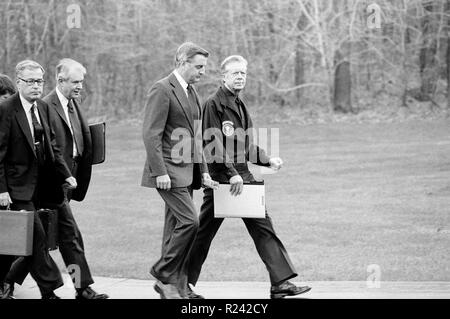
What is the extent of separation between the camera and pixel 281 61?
33.3 metres

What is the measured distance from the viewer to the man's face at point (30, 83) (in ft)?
24.0

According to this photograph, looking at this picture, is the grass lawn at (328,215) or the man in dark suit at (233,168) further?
the grass lawn at (328,215)

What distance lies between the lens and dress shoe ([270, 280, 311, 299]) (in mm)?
7516

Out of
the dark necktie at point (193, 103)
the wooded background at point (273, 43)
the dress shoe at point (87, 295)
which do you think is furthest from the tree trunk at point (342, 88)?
the dress shoe at point (87, 295)

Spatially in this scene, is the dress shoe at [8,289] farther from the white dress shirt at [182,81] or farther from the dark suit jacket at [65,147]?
the white dress shirt at [182,81]

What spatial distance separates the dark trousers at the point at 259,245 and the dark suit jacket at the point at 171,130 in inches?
16.7

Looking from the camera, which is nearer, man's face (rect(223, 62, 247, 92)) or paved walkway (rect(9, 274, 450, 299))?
paved walkway (rect(9, 274, 450, 299))

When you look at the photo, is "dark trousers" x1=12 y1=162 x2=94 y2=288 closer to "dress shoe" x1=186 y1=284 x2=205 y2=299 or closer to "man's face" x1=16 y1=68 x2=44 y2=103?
"dress shoe" x1=186 y1=284 x2=205 y2=299

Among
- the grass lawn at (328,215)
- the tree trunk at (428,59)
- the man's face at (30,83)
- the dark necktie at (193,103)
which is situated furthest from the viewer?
the tree trunk at (428,59)

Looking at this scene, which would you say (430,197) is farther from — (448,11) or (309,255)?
(448,11)

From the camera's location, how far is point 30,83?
7.34m

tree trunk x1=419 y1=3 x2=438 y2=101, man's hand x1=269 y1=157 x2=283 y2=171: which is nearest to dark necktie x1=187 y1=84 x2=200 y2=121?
man's hand x1=269 y1=157 x2=283 y2=171

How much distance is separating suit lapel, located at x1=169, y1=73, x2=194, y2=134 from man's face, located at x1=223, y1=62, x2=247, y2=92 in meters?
0.45

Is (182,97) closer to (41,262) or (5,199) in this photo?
(5,199)
